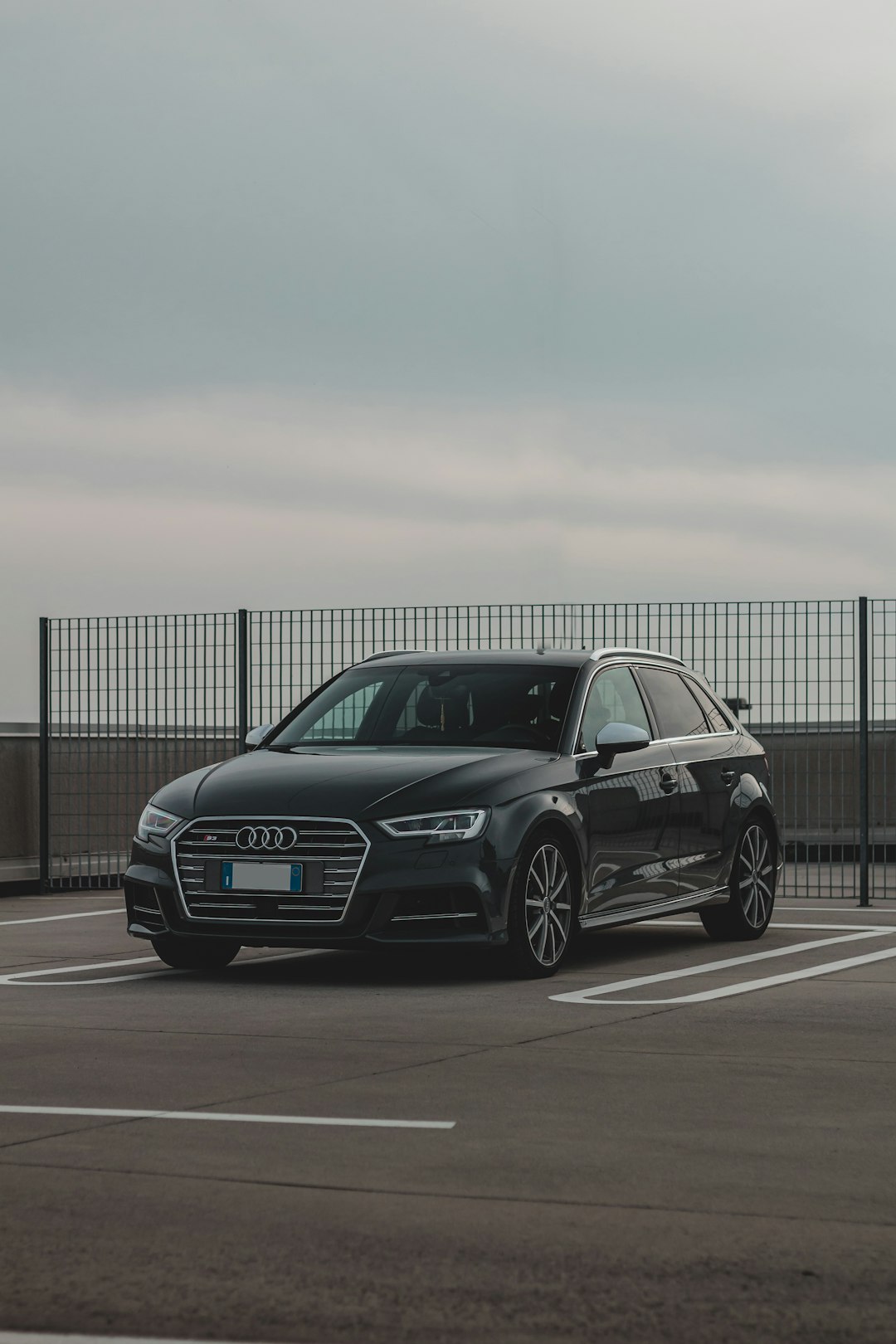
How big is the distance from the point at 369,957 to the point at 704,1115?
17.5 ft

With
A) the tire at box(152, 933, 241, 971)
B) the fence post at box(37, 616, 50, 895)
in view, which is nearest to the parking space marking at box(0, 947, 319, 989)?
the tire at box(152, 933, 241, 971)

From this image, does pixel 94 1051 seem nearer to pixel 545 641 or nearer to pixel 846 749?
pixel 545 641

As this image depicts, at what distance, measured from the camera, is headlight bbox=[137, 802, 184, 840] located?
393 inches

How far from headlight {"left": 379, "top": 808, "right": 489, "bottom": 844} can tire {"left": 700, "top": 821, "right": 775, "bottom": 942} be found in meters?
2.95

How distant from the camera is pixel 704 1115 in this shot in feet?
20.1

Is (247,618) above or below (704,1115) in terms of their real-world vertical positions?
above

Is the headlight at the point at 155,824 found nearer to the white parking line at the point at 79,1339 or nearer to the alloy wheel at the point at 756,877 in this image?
the alloy wheel at the point at 756,877

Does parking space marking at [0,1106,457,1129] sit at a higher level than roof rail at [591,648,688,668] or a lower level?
lower

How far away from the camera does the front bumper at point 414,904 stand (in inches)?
373

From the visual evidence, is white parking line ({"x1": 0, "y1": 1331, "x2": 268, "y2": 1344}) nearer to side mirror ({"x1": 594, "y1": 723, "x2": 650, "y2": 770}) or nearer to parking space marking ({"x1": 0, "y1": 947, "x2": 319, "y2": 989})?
parking space marking ({"x1": 0, "y1": 947, "x2": 319, "y2": 989})

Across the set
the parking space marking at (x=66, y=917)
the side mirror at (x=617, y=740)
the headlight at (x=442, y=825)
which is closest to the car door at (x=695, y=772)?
the side mirror at (x=617, y=740)

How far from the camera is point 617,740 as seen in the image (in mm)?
10594

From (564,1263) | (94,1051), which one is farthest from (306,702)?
(564,1263)

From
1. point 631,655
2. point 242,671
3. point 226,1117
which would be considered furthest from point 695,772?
point 226,1117
